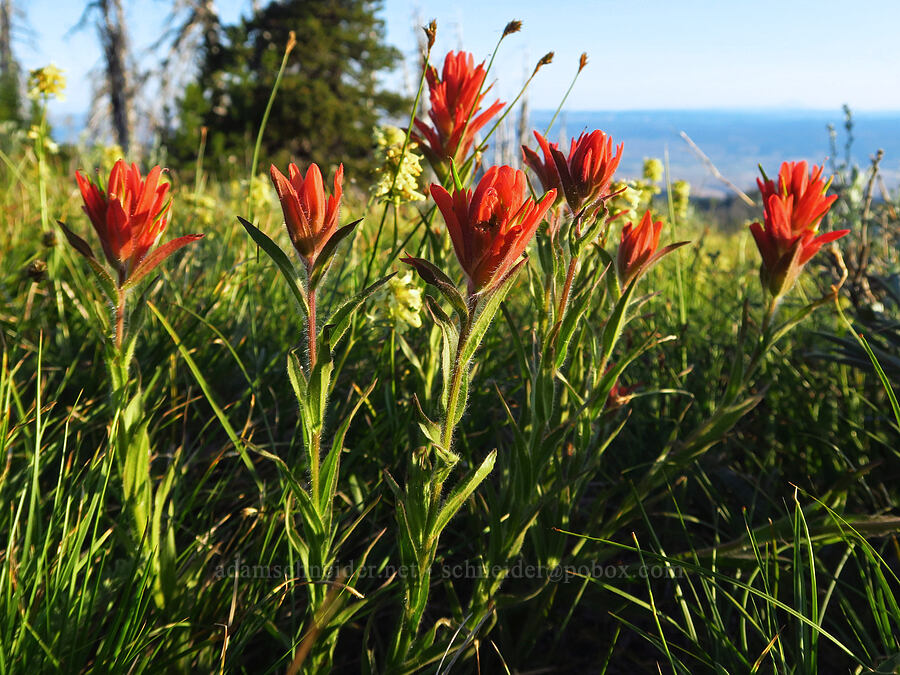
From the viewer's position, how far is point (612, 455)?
1.72 m

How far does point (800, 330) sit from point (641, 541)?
1.29 meters

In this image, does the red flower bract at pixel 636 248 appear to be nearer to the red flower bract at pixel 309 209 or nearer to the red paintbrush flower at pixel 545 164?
the red paintbrush flower at pixel 545 164

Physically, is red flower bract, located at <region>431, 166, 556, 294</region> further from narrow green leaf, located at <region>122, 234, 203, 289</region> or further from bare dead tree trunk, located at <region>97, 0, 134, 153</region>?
bare dead tree trunk, located at <region>97, 0, 134, 153</region>

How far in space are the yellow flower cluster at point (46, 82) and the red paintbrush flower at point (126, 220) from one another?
1.59 m

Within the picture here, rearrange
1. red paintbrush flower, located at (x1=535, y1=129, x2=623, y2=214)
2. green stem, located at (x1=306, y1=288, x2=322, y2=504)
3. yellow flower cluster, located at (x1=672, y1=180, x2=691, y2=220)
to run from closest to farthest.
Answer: green stem, located at (x1=306, y1=288, x2=322, y2=504)
red paintbrush flower, located at (x1=535, y1=129, x2=623, y2=214)
yellow flower cluster, located at (x1=672, y1=180, x2=691, y2=220)

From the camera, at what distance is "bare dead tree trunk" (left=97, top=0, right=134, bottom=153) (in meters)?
10.5

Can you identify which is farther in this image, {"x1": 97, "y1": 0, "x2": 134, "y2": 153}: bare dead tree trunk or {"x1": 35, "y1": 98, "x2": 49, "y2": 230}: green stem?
{"x1": 97, "y1": 0, "x2": 134, "y2": 153}: bare dead tree trunk

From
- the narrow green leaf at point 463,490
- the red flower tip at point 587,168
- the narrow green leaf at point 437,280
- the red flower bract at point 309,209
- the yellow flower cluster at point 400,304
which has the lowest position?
the narrow green leaf at point 463,490

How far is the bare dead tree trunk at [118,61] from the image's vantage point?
34.5 feet

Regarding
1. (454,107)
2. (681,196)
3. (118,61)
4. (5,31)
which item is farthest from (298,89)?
(5,31)

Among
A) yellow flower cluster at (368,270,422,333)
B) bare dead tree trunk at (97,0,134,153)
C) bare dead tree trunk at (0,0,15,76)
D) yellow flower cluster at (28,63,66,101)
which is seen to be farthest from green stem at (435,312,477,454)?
bare dead tree trunk at (0,0,15,76)

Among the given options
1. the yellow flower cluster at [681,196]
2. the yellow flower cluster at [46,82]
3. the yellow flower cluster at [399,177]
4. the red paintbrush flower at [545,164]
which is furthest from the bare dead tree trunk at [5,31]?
the red paintbrush flower at [545,164]

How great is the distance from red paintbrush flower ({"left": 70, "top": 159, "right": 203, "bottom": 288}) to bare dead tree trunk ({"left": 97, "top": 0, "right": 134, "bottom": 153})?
1114 cm

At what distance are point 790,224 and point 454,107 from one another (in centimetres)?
68
